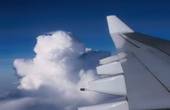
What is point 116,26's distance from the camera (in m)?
7.89

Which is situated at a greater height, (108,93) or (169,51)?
Result: (169,51)

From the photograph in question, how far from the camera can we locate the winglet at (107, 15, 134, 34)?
7.71 metres

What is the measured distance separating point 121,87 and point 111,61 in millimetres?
1578

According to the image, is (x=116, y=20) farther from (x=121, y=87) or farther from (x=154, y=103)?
(x=154, y=103)

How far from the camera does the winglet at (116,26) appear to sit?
771 centimetres

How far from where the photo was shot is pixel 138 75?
4.02 metres

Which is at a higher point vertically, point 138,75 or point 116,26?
point 116,26

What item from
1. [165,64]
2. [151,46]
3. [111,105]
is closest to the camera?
[111,105]

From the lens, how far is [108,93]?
15.5ft

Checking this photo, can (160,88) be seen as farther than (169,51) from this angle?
No

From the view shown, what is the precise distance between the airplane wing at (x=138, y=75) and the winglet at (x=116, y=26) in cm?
69

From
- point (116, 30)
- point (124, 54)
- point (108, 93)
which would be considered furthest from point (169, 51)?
point (116, 30)

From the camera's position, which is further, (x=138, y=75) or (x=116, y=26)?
(x=116, y=26)

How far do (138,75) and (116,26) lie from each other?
4059mm
